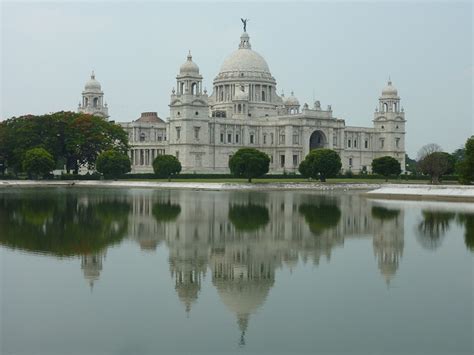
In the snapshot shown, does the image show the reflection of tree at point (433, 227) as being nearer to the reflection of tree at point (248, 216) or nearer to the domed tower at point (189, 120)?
the reflection of tree at point (248, 216)

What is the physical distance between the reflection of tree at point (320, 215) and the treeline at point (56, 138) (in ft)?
153

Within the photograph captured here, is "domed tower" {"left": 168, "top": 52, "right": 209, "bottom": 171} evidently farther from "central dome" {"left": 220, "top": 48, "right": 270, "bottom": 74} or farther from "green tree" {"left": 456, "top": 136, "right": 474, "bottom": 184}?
"green tree" {"left": 456, "top": 136, "right": 474, "bottom": 184}

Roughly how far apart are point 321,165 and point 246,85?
42.6 metres

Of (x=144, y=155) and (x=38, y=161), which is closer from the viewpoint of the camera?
(x=38, y=161)

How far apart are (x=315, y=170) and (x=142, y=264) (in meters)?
63.7

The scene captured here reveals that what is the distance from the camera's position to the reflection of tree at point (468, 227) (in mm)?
28703

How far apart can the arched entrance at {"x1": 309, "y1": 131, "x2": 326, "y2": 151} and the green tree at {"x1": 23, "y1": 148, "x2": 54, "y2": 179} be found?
159ft

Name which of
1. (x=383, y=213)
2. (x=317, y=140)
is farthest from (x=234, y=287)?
(x=317, y=140)

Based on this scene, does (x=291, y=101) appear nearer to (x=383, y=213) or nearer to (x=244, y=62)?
(x=244, y=62)

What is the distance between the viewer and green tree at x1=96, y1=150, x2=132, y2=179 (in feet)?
284

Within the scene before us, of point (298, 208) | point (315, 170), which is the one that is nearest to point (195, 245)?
point (298, 208)

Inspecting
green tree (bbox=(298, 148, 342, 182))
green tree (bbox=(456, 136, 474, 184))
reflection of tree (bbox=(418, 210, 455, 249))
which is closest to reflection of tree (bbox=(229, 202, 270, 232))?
reflection of tree (bbox=(418, 210, 455, 249))

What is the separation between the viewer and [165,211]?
42438mm

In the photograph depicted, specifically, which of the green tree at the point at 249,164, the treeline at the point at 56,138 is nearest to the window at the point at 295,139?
the treeline at the point at 56,138
